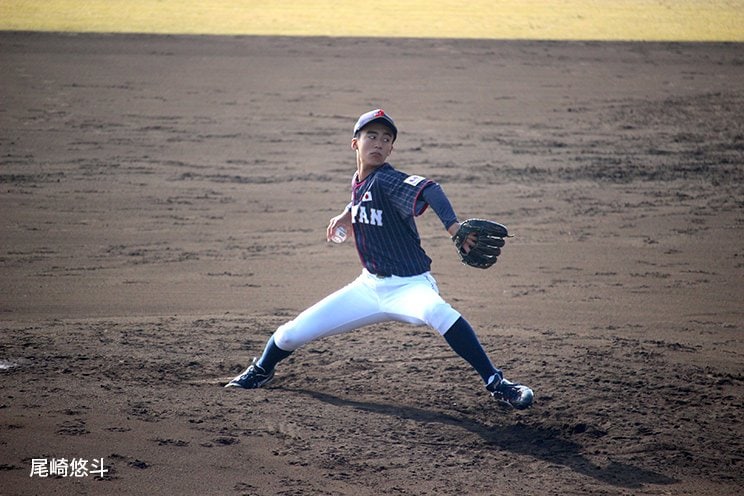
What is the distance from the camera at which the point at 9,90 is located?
13.8 m

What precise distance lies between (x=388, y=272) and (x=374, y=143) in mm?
671

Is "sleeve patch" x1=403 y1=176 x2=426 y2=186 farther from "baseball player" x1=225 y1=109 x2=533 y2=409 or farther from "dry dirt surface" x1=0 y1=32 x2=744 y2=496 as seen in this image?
"dry dirt surface" x1=0 y1=32 x2=744 y2=496

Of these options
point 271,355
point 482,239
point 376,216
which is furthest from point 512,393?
point 271,355

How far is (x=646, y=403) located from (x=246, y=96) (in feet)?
34.5

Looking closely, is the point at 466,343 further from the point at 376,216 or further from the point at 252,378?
the point at 252,378

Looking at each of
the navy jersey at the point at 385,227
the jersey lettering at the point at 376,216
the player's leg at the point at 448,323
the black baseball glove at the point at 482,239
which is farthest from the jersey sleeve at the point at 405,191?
the player's leg at the point at 448,323

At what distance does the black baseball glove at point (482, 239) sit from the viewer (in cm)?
442

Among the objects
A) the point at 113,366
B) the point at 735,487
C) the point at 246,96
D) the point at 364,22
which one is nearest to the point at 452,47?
the point at 364,22

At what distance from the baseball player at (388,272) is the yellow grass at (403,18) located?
1411cm

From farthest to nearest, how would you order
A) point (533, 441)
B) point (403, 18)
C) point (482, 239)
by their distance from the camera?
point (403, 18)
point (533, 441)
point (482, 239)

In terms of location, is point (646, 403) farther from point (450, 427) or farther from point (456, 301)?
point (456, 301)

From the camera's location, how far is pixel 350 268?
26.6 ft

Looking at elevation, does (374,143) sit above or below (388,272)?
above

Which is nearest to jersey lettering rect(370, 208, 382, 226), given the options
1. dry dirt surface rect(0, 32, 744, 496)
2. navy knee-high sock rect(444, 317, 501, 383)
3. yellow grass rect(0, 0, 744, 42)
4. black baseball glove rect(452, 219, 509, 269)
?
black baseball glove rect(452, 219, 509, 269)
